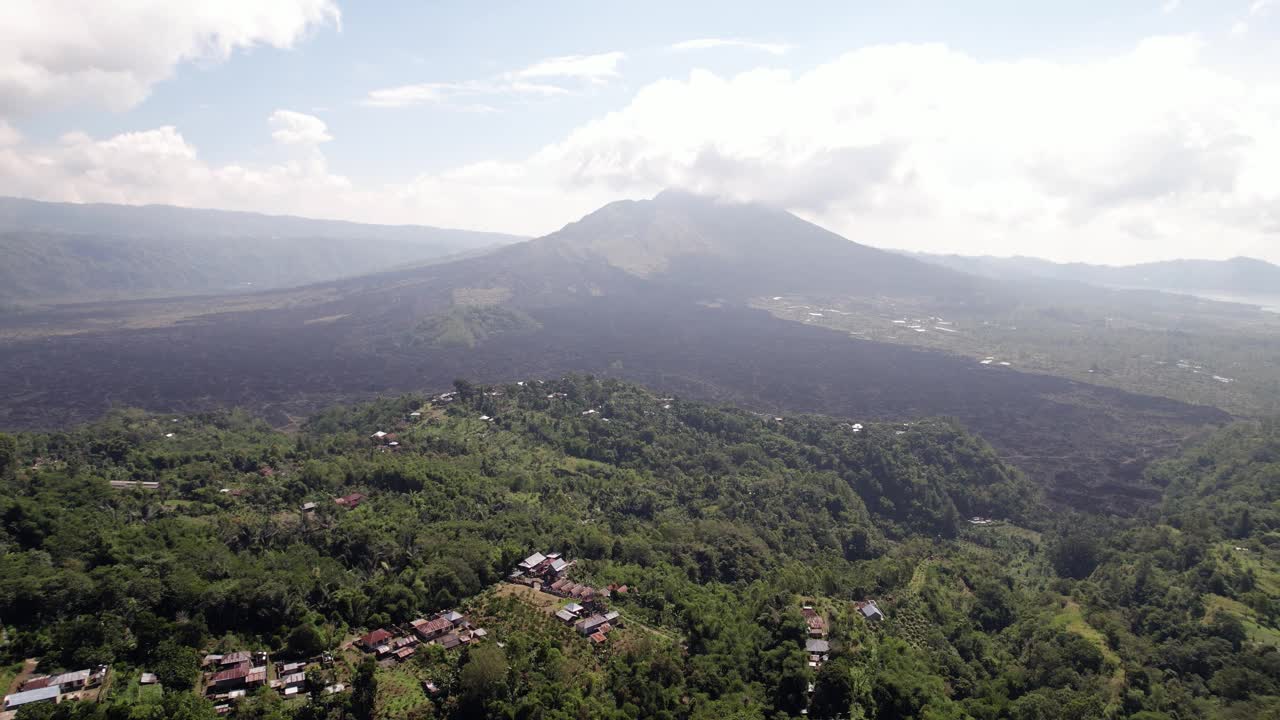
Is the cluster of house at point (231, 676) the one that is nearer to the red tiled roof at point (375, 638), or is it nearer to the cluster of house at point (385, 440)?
the red tiled roof at point (375, 638)

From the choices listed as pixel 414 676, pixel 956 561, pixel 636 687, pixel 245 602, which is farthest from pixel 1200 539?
pixel 245 602

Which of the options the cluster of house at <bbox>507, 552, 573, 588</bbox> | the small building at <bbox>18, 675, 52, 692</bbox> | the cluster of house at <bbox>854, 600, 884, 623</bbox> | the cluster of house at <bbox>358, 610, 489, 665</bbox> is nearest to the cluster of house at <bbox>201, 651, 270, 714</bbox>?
the cluster of house at <bbox>358, 610, 489, 665</bbox>

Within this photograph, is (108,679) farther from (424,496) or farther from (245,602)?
(424,496)

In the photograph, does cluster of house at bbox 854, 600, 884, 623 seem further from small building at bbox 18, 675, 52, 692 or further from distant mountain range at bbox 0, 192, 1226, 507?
distant mountain range at bbox 0, 192, 1226, 507

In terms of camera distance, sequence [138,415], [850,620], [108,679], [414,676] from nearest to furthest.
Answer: [108,679] < [414,676] < [850,620] < [138,415]

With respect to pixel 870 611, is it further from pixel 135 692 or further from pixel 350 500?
pixel 135 692

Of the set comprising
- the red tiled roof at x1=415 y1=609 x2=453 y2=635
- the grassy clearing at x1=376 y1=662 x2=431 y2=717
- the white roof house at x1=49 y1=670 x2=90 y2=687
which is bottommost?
the grassy clearing at x1=376 y1=662 x2=431 y2=717

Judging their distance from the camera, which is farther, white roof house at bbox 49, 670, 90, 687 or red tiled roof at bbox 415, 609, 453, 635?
red tiled roof at bbox 415, 609, 453, 635
